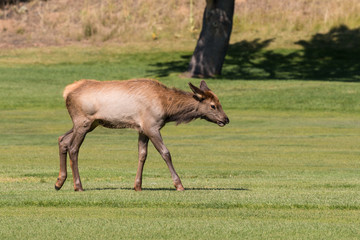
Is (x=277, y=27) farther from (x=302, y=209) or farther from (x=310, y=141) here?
(x=302, y=209)

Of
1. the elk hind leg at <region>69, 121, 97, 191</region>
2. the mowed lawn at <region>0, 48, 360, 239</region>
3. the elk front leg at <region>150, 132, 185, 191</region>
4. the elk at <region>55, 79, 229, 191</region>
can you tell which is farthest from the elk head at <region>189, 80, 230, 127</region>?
the elk hind leg at <region>69, 121, 97, 191</region>

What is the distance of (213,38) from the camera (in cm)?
4381

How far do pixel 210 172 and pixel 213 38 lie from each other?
91.0 feet

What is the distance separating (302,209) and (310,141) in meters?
12.1

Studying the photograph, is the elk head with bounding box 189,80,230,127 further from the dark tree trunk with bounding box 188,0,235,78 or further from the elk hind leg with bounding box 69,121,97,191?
the dark tree trunk with bounding box 188,0,235,78

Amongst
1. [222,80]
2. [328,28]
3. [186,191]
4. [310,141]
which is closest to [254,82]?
[222,80]

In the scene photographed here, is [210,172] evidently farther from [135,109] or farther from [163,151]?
[135,109]

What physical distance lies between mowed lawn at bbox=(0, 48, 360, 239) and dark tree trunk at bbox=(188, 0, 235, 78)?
13.1 ft

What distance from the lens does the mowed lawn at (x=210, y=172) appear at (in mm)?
9469

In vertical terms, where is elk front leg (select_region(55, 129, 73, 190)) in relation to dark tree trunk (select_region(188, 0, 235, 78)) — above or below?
above

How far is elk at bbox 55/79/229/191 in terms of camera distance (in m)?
12.0

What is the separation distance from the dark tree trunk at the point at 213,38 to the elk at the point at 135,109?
31.1 metres

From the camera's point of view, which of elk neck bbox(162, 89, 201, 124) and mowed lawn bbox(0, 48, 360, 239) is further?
elk neck bbox(162, 89, 201, 124)

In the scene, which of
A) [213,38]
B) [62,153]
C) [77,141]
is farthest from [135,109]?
[213,38]
